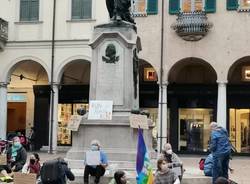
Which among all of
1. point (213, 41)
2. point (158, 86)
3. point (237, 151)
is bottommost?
point (237, 151)

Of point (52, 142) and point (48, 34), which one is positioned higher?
point (48, 34)

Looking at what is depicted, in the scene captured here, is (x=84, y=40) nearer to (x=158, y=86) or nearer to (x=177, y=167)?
(x=158, y=86)

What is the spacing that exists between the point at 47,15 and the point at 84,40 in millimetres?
2684

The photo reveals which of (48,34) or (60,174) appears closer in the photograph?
(60,174)

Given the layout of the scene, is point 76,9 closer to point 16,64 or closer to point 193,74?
point 16,64

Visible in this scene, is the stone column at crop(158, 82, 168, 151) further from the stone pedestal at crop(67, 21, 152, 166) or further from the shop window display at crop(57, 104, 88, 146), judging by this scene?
the stone pedestal at crop(67, 21, 152, 166)

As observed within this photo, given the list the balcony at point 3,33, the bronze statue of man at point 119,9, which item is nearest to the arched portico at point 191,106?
the balcony at point 3,33

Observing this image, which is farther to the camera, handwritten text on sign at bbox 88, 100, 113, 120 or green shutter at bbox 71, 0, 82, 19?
green shutter at bbox 71, 0, 82, 19

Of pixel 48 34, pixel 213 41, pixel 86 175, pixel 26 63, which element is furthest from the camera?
pixel 26 63

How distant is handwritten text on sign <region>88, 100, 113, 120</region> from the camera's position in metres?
15.3

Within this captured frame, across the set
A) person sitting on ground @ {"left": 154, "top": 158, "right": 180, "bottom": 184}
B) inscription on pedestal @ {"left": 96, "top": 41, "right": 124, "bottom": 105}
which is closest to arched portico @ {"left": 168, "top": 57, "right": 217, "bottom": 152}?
inscription on pedestal @ {"left": 96, "top": 41, "right": 124, "bottom": 105}

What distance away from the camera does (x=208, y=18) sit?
31.5 metres

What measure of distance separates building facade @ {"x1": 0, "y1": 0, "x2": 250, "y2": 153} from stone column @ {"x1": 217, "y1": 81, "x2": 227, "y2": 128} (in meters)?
0.05

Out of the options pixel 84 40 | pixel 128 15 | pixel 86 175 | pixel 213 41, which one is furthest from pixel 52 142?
pixel 86 175
